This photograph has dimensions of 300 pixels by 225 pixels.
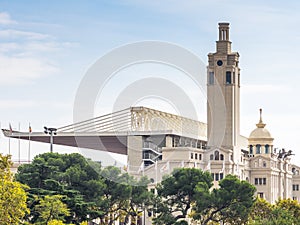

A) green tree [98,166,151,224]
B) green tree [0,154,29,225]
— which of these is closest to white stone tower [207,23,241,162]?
green tree [98,166,151,224]

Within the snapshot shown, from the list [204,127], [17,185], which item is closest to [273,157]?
[204,127]

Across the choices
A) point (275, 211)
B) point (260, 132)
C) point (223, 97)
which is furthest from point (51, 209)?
point (260, 132)

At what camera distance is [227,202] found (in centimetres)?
10975

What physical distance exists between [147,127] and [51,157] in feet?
134

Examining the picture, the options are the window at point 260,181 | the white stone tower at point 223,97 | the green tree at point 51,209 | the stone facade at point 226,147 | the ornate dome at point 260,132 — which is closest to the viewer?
the green tree at point 51,209

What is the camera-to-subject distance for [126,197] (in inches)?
4390

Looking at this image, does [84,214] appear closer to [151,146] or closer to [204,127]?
[151,146]

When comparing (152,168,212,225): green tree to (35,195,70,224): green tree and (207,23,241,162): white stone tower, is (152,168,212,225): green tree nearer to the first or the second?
(35,195,70,224): green tree

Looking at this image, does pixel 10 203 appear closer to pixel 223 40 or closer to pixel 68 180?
pixel 68 180

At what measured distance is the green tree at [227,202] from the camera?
10881 cm

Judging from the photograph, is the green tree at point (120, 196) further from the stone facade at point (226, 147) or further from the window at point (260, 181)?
the window at point (260, 181)

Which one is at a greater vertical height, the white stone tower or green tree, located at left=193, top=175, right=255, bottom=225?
the white stone tower

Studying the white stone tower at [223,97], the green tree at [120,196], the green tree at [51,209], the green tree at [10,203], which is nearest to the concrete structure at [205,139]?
the white stone tower at [223,97]

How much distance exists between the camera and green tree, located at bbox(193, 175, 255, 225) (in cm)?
10881
